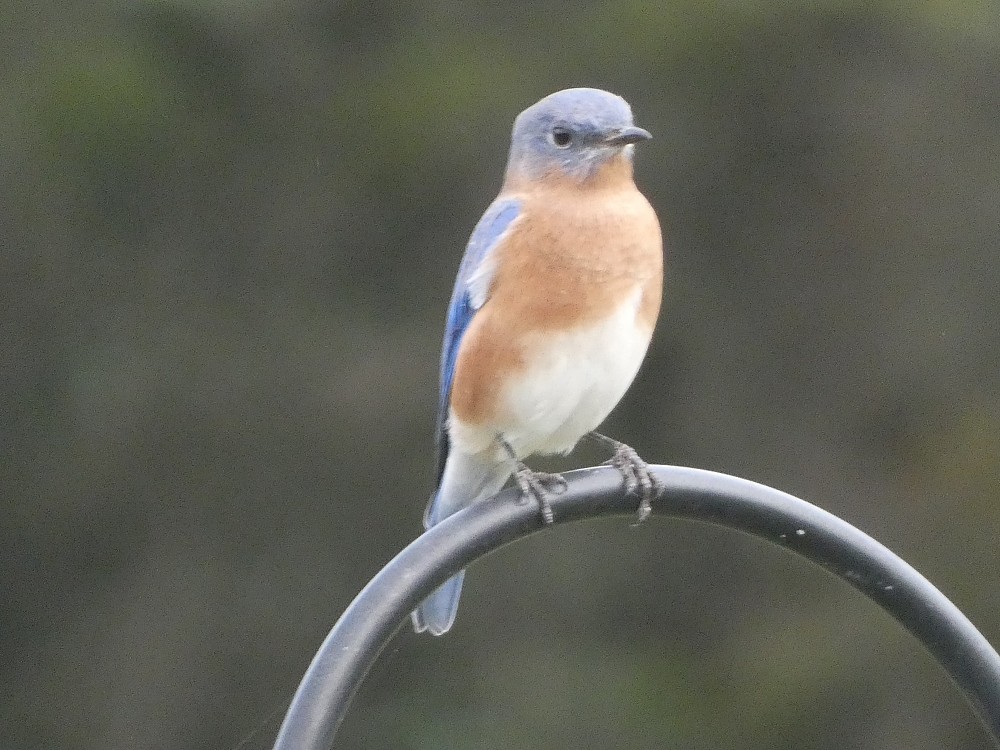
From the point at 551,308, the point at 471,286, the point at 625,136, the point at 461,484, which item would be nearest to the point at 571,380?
the point at 551,308

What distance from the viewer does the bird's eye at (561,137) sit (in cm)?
323

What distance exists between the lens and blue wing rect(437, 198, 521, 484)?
10.1ft

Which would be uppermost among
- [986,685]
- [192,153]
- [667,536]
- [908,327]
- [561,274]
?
[192,153]

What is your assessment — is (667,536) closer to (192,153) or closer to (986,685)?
(192,153)

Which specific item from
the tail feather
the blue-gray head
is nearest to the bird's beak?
the blue-gray head

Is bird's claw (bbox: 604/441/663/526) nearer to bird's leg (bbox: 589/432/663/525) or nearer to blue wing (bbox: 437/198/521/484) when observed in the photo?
bird's leg (bbox: 589/432/663/525)

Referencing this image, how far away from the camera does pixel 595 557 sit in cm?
516

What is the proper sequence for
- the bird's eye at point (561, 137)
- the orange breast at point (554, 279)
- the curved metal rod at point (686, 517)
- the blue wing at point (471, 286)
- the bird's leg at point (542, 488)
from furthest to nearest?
the bird's eye at point (561, 137) < the blue wing at point (471, 286) < the orange breast at point (554, 279) < the bird's leg at point (542, 488) < the curved metal rod at point (686, 517)

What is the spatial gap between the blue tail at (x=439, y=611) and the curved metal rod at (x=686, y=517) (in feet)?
2.27

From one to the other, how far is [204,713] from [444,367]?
2325mm

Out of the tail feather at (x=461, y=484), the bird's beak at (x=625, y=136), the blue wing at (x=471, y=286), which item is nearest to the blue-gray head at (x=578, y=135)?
the bird's beak at (x=625, y=136)

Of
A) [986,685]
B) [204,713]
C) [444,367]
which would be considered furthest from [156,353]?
[986,685]

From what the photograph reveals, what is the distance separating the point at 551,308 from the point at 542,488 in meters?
0.62

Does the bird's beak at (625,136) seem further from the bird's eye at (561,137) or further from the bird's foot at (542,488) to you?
the bird's foot at (542,488)
